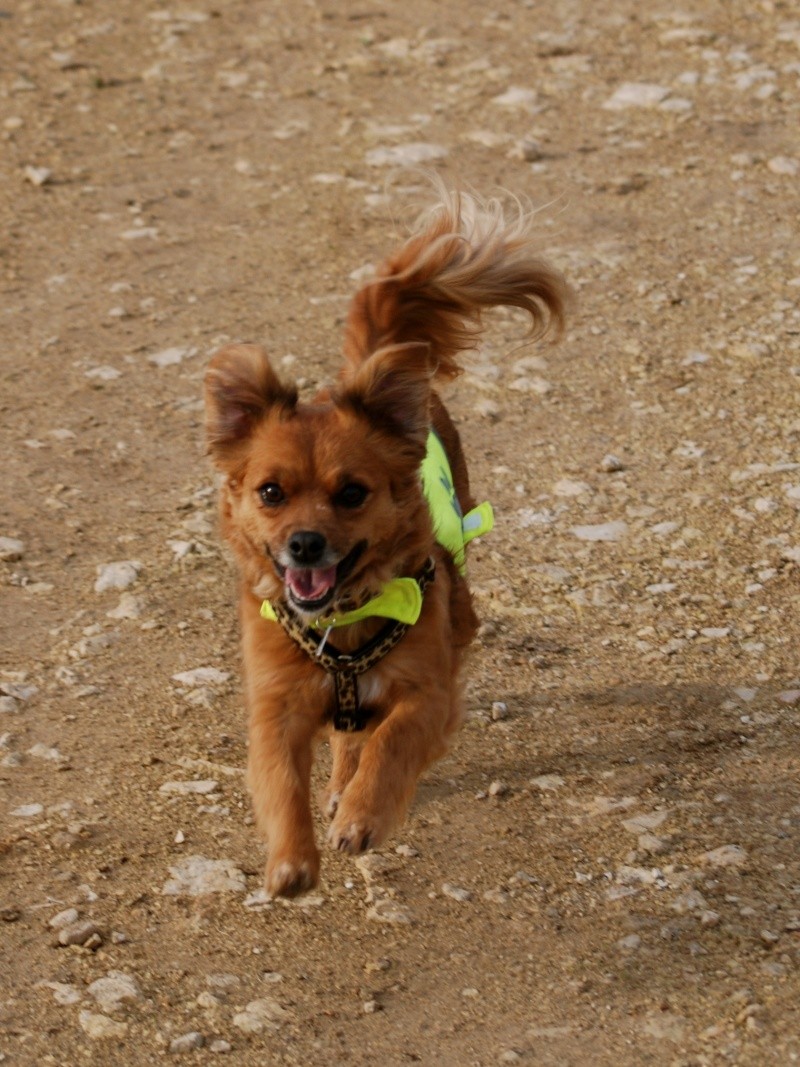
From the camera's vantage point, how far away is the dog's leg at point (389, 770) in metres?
4.07

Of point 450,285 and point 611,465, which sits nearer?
point 450,285

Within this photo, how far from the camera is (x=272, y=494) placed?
14.6ft

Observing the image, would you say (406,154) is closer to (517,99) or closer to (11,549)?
(517,99)

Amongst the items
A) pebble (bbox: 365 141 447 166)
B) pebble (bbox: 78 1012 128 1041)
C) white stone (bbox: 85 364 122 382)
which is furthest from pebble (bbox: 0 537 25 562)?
pebble (bbox: 365 141 447 166)

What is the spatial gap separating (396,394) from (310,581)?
645 mm

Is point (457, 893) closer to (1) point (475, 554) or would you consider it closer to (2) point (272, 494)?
(2) point (272, 494)

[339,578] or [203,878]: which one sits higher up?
[339,578]

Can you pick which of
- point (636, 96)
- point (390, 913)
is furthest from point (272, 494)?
point (636, 96)

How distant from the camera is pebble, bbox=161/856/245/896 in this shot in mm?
4457

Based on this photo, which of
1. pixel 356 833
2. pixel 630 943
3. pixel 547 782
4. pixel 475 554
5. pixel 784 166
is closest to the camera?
pixel 356 833

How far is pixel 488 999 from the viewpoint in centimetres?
403

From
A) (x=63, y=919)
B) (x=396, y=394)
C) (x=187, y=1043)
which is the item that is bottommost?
(x=63, y=919)

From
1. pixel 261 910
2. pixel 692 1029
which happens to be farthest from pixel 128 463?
pixel 692 1029

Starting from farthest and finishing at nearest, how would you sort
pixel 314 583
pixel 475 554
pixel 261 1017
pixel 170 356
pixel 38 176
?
pixel 38 176
pixel 170 356
pixel 475 554
pixel 314 583
pixel 261 1017
